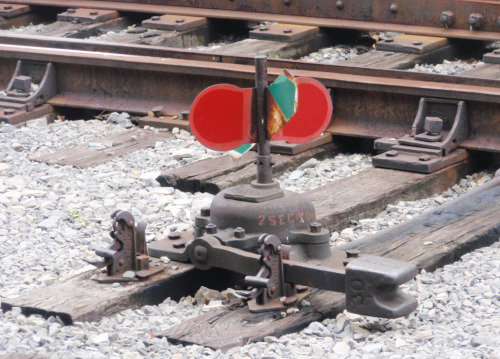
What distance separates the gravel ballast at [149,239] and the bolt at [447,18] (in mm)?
2005

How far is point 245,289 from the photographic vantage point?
13.0ft

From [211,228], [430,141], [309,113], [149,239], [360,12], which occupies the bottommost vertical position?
[149,239]

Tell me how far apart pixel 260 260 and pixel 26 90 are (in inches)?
141

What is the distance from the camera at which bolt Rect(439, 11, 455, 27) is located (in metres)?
7.39

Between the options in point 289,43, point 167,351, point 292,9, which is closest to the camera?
point 167,351

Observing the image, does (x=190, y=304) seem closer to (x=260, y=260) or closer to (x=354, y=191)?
(x=260, y=260)

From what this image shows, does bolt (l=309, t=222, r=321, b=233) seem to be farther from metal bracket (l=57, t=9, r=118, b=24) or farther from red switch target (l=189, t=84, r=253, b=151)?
metal bracket (l=57, t=9, r=118, b=24)

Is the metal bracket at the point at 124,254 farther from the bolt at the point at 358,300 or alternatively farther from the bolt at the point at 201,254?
the bolt at the point at 358,300

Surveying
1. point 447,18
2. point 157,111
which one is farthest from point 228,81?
point 447,18

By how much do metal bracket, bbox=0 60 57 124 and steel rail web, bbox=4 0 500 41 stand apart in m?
1.76

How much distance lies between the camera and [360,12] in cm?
787

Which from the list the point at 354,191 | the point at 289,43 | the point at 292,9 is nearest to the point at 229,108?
the point at 354,191

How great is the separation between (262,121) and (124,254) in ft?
2.14

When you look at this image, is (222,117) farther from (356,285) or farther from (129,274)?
(356,285)
